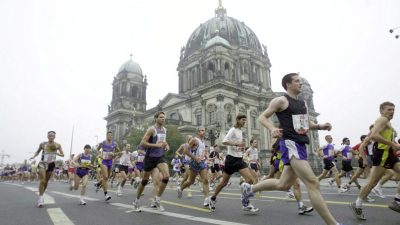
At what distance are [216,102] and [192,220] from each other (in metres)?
42.0

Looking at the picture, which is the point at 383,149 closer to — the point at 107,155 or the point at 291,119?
the point at 291,119

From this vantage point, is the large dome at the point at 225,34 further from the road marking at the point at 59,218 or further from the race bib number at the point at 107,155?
the road marking at the point at 59,218

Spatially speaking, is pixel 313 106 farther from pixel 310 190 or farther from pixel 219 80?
pixel 310 190

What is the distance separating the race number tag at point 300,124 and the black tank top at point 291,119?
1.2 inches

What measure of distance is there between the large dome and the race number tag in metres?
57.1

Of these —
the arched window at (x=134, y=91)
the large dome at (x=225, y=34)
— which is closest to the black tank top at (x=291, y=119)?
the large dome at (x=225, y=34)

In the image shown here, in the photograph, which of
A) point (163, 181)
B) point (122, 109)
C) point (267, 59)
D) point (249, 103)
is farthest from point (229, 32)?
point (163, 181)

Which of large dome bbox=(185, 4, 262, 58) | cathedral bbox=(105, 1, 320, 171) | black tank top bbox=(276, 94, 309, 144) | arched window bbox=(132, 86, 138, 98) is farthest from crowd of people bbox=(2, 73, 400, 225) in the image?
arched window bbox=(132, 86, 138, 98)

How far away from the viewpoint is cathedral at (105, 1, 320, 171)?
47906 mm

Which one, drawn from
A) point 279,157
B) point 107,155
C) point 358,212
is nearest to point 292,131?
point 358,212

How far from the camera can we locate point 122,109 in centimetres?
6531

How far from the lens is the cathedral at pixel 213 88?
47.9 metres

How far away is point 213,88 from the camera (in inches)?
1876

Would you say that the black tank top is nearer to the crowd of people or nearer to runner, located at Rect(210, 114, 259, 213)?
the crowd of people
